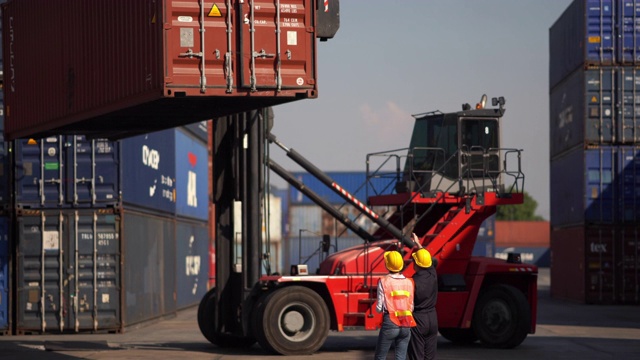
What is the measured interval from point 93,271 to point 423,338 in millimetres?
11097

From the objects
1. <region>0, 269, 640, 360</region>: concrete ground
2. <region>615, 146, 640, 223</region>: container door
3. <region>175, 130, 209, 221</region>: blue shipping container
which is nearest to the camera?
<region>0, 269, 640, 360</region>: concrete ground

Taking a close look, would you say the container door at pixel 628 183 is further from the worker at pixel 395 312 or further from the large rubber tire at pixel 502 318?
the worker at pixel 395 312

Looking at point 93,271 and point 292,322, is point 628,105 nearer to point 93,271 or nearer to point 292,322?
point 93,271

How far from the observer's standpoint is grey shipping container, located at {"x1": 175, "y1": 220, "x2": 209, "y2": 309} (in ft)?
→ 99.9

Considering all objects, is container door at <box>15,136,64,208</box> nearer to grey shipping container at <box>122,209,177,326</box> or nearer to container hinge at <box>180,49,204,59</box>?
grey shipping container at <box>122,209,177,326</box>

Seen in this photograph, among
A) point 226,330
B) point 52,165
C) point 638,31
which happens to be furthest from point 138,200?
point 638,31

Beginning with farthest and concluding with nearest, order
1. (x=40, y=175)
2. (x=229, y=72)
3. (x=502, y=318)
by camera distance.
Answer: (x=40, y=175), (x=502, y=318), (x=229, y=72)

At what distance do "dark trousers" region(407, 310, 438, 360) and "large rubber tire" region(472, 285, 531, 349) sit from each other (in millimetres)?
6528

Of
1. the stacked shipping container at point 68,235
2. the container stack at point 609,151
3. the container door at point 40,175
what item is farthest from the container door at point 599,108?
the container door at point 40,175

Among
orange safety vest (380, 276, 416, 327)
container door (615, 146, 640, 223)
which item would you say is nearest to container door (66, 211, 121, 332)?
orange safety vest (380, 276, 416, 327)

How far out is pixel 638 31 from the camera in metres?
33.9

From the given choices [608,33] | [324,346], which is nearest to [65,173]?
[324,346]

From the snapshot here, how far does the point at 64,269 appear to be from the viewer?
74.4 ft

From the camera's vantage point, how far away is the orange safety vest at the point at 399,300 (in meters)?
12.6
